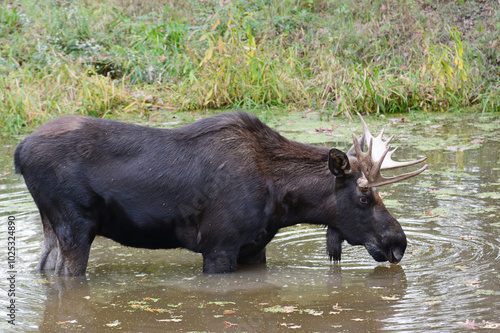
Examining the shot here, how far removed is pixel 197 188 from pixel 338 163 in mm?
1185

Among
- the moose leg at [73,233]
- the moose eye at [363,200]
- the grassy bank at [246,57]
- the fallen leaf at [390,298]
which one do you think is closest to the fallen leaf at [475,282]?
the fallen leaf at [390,298]

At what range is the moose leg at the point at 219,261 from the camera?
613cm

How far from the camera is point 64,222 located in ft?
19.6

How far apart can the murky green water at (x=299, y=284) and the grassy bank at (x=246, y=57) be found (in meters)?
4.14

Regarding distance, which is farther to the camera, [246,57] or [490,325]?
[246,57]

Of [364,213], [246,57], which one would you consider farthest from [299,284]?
[246,57]

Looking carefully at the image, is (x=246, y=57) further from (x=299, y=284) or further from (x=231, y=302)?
(x=231, y=302)

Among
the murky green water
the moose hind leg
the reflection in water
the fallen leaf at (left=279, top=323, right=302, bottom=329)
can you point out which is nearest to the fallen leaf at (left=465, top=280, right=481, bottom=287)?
the murky green water

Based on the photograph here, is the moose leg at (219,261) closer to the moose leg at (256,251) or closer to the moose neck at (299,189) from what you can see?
the moose leg at (256,251)

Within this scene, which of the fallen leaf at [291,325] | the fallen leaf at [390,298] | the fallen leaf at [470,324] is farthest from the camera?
the fallen leaf at [390,298]

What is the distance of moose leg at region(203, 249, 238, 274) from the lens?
20.1 ft

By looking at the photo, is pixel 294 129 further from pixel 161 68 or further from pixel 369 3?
pixel 369 3

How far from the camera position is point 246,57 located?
1309 centimetres

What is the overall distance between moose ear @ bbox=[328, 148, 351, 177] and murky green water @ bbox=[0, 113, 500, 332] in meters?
0.85
